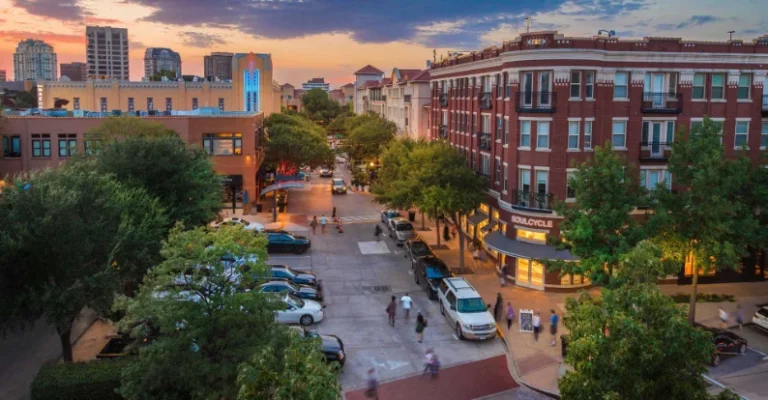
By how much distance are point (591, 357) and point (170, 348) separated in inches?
413

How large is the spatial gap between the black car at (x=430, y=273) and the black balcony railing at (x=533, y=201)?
18.2 feet

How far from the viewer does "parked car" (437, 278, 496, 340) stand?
2706 centimetres

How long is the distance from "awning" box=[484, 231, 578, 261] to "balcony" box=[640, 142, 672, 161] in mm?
7532

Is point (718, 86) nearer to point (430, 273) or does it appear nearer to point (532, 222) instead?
point (532, 222)

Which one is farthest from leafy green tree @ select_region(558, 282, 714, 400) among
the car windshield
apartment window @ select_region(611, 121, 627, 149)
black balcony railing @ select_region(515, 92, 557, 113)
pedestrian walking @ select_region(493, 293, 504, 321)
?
apartment window @ select_region(611, 121, 627, 149)

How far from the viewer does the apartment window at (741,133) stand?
36.3 metres

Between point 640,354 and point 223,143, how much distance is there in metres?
51.3

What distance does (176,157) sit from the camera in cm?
3234

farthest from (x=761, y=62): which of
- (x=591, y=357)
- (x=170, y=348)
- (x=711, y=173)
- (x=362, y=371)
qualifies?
(x=170, y=348)

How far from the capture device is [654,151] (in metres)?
35.5

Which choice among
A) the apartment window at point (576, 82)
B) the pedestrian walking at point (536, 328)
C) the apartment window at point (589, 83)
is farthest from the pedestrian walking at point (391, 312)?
the apartment window at point (589, 83)

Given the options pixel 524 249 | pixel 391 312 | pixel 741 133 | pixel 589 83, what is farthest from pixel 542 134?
pixel 391 312

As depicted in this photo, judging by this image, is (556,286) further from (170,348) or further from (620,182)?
(170,348)

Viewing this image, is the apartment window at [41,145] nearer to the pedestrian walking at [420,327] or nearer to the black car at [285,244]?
the black car at [285,244]
